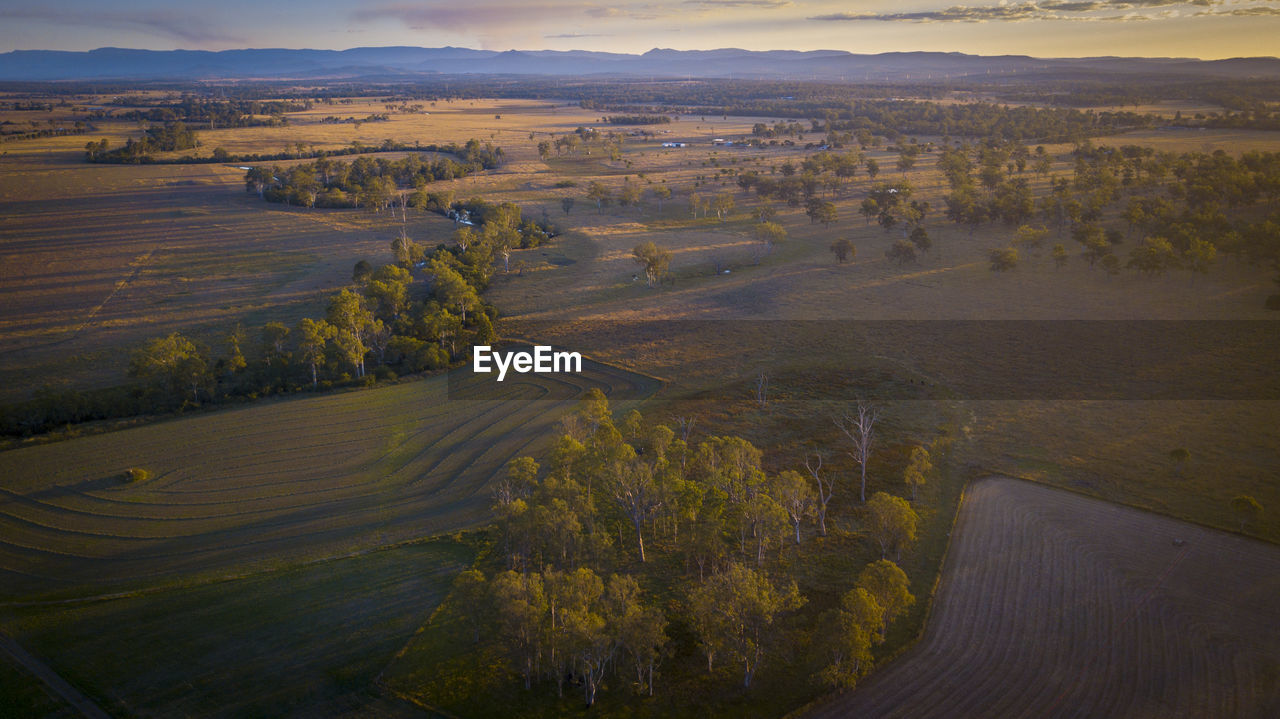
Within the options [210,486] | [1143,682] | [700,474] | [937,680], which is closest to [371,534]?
[210,486]

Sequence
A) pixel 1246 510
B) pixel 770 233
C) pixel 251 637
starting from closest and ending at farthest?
pixel 251 637 → pixel 1246 510 → pixel 770 233

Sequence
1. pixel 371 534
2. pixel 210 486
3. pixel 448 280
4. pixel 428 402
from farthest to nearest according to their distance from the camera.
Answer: pixel 448 280
pixel 428 402
pixel 210 486
pixel 371 534

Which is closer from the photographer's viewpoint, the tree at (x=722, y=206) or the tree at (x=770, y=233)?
the tree at (x=770, y=233)

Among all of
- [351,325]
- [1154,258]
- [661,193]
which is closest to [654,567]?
[351,325]

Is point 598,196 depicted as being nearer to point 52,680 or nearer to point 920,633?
point 920,633

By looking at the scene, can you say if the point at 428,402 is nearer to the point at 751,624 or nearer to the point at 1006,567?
the point at 751,624

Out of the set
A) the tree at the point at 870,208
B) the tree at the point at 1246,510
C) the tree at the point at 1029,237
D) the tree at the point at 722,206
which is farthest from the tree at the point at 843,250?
the tree at the point at 1246,510

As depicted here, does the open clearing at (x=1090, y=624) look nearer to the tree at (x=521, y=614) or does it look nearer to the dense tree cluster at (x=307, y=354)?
the tree at (x=521, y=614)
